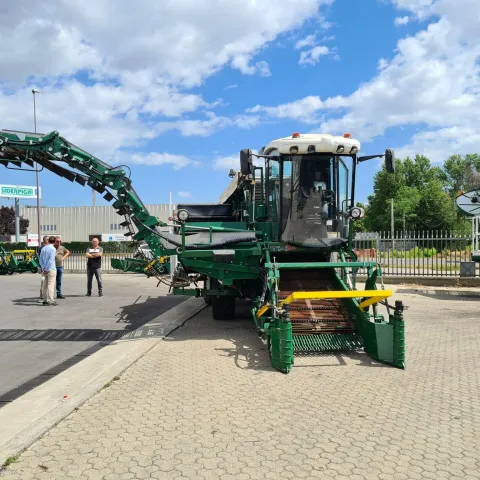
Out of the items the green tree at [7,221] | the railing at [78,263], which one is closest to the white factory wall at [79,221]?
the green tree at [7,221]

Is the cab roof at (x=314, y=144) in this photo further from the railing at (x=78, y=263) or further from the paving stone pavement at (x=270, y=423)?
the railing at (x=78, y=263)

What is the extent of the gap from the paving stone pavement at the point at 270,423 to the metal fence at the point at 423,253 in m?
10.7

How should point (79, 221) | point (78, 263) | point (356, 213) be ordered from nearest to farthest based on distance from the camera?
1. point (356, 213)
2. point (78, 263)
3. point (79, 221)

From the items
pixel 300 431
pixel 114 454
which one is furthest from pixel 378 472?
pixel 114 454

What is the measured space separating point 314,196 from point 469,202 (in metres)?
9.31

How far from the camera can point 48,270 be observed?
12.2 meters

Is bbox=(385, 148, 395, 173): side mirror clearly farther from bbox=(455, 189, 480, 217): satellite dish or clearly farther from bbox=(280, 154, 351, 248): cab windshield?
bbox=(455, 189, 480, 217): satellite dish

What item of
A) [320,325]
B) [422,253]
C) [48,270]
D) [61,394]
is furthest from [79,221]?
[61,394]

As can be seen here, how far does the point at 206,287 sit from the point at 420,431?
18.3 feet

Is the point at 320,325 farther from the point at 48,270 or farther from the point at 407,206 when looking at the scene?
the point at 407,206

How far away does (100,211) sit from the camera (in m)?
65.0

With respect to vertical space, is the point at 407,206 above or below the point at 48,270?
above

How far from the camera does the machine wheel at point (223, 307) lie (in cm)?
952

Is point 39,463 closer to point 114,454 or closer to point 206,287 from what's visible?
point 114,454
